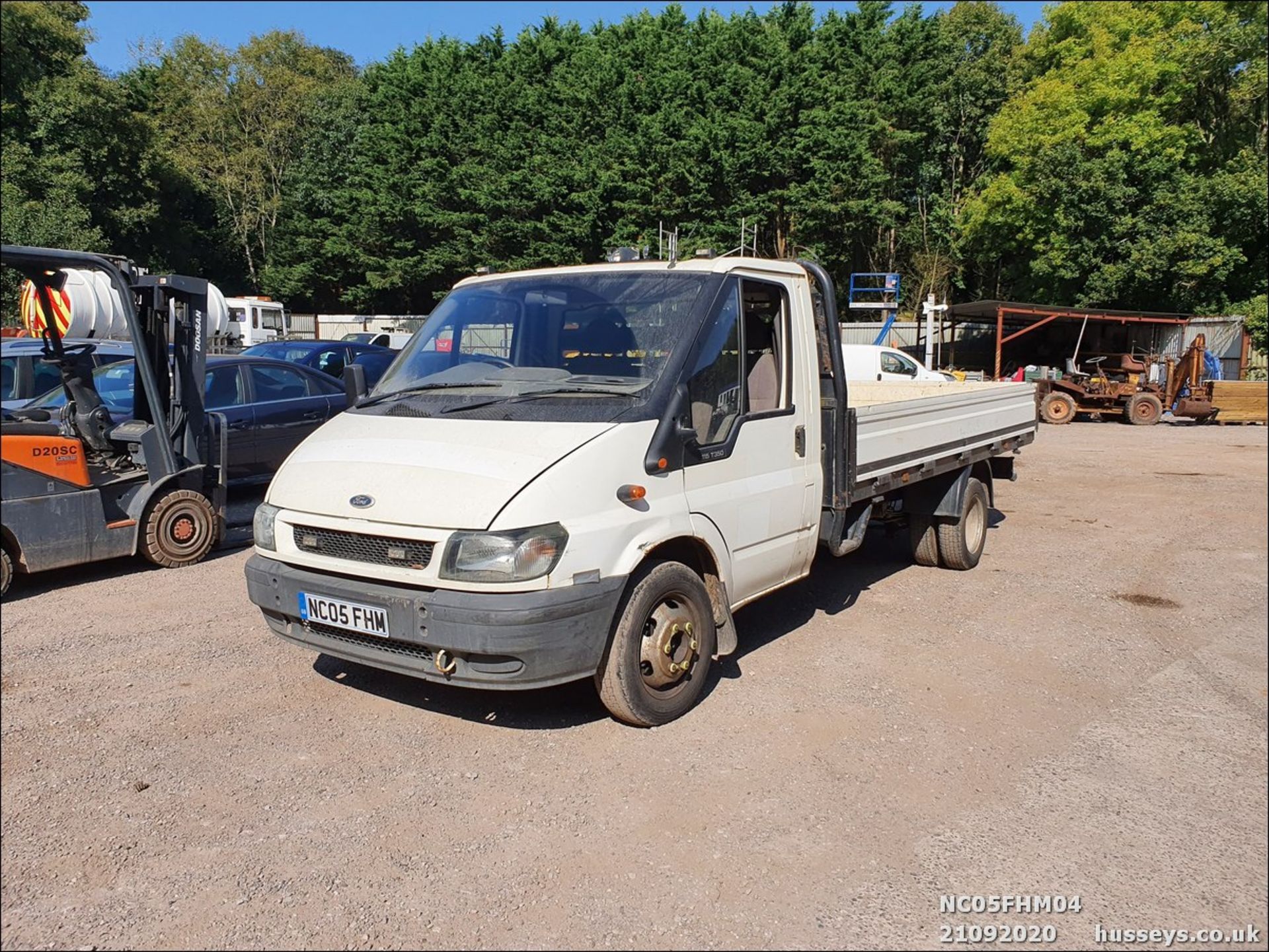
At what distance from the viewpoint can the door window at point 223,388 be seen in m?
9.12

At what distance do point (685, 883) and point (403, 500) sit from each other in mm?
1858

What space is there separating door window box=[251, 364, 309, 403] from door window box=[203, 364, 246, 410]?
0.18 meters

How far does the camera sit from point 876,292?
38.5 m

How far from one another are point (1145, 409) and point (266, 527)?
22075mm

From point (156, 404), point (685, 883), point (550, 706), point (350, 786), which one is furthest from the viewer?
point (156, 404)

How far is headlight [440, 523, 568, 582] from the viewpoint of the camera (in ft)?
11.8

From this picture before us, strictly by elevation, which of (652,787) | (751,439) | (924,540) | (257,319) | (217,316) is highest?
(257,319)

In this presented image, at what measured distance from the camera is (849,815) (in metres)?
3.50

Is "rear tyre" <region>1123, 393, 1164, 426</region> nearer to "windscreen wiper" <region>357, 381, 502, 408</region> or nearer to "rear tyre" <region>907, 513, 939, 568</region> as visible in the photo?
"rear tyre" <region>907, 513, 939, 568</region>

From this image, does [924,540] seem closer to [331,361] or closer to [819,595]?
[819,595]

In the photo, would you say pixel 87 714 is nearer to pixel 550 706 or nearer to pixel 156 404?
pixel 550 706

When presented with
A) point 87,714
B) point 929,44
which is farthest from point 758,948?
point 929,44

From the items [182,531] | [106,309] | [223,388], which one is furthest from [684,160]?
[182,531]

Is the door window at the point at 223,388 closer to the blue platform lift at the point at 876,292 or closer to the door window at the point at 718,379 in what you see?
the door window at the point at 718,379
